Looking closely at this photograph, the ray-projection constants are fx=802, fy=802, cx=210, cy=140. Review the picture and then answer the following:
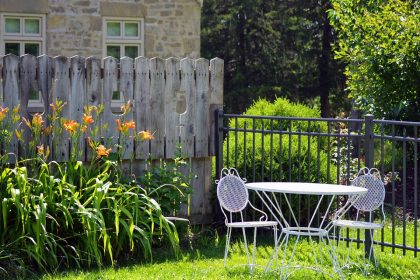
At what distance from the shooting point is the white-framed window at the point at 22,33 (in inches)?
589

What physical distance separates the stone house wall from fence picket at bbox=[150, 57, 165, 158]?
21.1 ft

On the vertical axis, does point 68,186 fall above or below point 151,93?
below

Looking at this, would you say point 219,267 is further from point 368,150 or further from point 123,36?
point 123,36

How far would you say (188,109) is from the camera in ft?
30.4

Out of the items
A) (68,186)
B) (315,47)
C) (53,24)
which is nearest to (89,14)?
(53,24)

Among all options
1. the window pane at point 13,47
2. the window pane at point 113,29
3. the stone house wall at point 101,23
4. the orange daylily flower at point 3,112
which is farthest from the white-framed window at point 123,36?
the orange daylily flower at point 3,112

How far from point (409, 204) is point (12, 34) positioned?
26.1ft

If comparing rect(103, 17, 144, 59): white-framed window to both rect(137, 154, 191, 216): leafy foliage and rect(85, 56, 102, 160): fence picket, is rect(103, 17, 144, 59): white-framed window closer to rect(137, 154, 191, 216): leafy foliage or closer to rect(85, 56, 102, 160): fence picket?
rect(85, 56, 102, 160): fence picket

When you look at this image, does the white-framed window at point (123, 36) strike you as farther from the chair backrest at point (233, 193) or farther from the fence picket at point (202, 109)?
the chair backrest at point (233, 193)

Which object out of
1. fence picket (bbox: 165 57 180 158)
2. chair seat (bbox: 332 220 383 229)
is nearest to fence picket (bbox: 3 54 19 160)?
fence picket (bbox: 165 57 180 158)

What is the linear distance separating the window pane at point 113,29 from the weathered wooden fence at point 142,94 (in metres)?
6.57

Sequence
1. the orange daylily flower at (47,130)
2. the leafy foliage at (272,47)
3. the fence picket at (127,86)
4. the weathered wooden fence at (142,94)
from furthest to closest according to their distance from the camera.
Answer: the leafy foliage at (272,47), the fence picket at (127,86), the weathered wooden fence at (142,94), the orange daylily flower at (47,130)

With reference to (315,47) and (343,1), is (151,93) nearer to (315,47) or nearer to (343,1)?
(343,1)

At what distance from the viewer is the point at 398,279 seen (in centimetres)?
718
